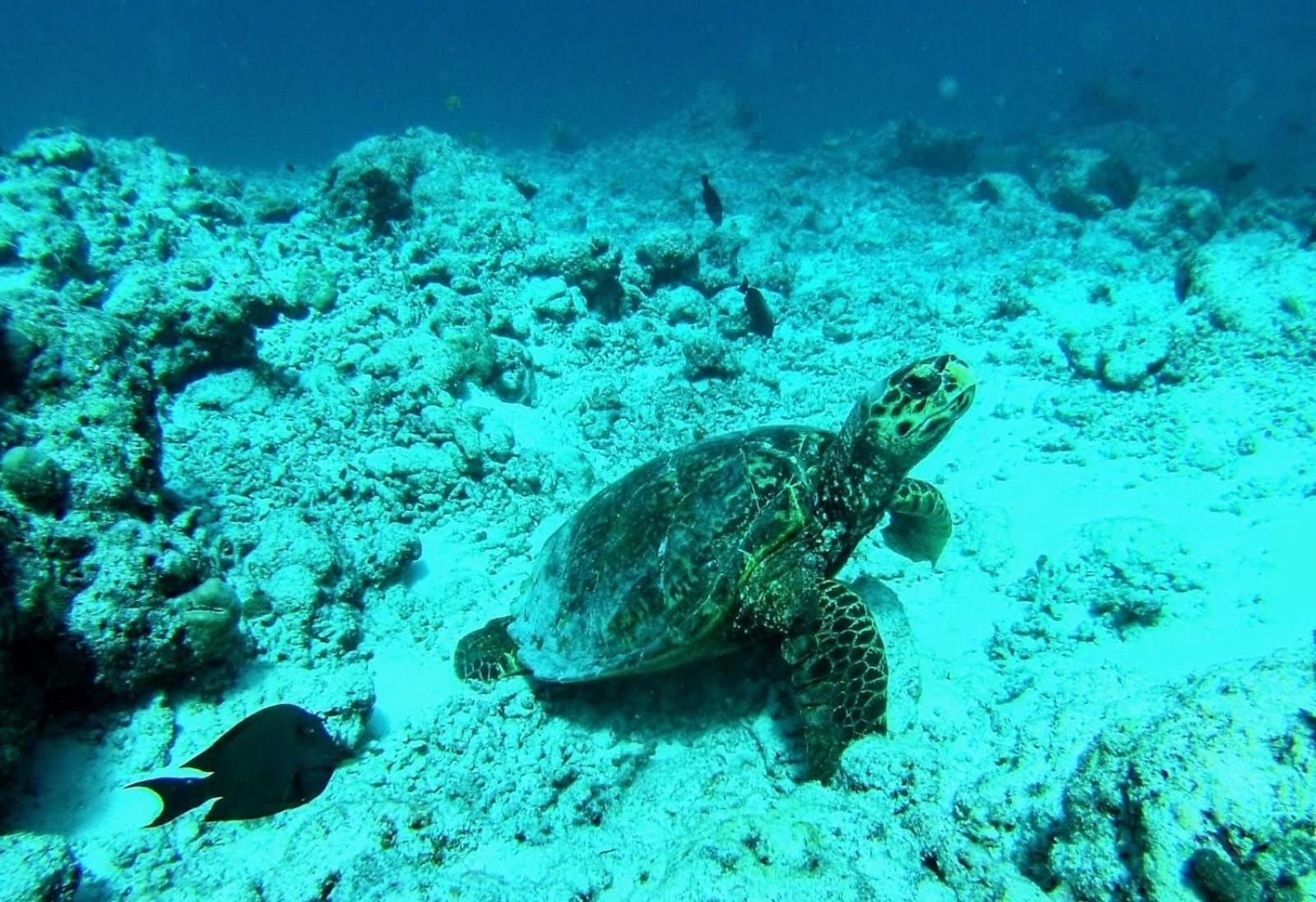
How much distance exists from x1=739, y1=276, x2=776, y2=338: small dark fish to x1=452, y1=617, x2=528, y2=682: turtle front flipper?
5759mm

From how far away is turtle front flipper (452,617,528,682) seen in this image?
4199 mm

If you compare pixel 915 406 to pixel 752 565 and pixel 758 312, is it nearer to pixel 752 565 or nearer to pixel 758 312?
pixel 752 565

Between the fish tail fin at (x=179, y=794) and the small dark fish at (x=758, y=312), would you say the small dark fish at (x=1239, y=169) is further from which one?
the fish tail fin at (x=179, y=794)

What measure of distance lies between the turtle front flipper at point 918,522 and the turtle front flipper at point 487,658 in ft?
9.38

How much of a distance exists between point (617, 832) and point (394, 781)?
128 cm

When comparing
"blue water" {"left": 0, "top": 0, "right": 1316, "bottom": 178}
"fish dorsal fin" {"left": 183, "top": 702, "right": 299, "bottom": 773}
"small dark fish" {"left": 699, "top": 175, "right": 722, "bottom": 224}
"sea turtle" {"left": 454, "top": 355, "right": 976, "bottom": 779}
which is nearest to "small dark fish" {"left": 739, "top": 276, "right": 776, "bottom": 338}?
"small dark fish" {"left": 699, "top": 175, "right": 722, "bottom": 224}

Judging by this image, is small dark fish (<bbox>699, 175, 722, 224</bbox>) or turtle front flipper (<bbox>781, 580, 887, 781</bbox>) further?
small dark fish (<bbox>699, 175, 722, 224</bbox>)

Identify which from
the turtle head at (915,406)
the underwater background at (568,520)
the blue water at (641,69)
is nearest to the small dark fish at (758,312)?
the underwater background at (568,520)

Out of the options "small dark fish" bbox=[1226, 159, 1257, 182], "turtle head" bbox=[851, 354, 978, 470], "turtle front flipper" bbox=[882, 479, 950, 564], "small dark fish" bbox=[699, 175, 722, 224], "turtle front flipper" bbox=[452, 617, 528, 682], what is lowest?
"turtle front flipper" bbox=[452, 617, 528, 682]

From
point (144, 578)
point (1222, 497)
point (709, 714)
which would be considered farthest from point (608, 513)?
point (1222, 497)

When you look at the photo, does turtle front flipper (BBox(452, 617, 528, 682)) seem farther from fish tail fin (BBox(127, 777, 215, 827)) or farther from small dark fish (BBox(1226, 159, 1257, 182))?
small dark fish (BBox(1226, 159, 1257, 182))

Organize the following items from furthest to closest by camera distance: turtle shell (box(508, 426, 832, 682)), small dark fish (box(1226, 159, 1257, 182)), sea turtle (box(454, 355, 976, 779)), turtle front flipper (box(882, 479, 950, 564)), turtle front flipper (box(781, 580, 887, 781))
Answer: small dark fish (box(1226, 159, 1257, 182)) < turtle front flipper (box(882, 479, 950, 564)) < turtle shell (box(508, 426, 832, 682)) < sea turtle (box(454, 355, 976, 779)) < turtle front flipper (box(781, 580, 887, 781))

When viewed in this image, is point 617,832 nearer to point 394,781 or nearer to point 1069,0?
point 394,781

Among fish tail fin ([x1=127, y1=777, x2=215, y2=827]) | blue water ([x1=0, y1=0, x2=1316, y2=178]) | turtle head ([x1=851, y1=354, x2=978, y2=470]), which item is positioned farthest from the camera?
blue water ([x1=0, y1=0, x2=1316, y2=178])
